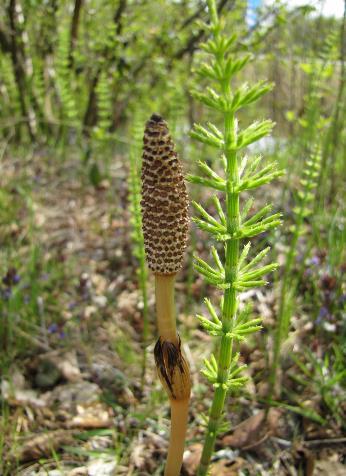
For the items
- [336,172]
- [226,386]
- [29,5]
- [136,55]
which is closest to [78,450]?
[226,386]

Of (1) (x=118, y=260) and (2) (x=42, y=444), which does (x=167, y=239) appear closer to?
(2) (x=42, y=444)

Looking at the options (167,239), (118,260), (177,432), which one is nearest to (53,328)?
(118,260)

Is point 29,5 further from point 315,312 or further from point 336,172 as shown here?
point 315,312

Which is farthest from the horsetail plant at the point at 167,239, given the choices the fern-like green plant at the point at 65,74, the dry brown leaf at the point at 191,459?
the fern-like green plant at the point at 65,74

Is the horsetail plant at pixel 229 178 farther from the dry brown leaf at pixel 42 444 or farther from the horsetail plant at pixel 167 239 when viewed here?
the dry brown leaf at pixel 42 444

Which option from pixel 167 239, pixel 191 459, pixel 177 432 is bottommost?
pixel 191 459
